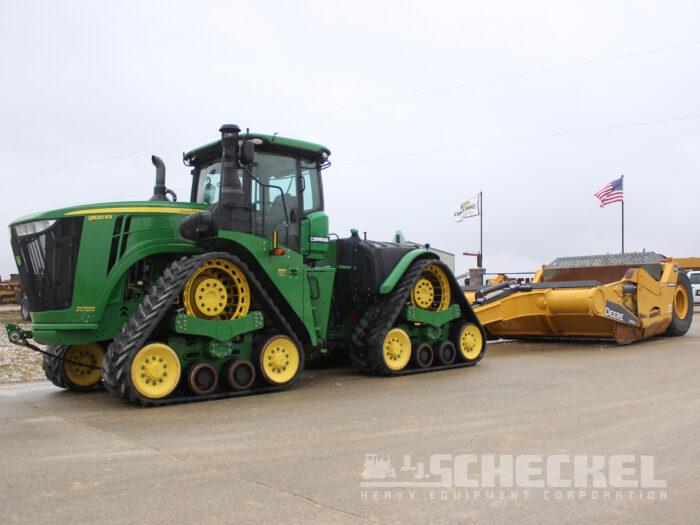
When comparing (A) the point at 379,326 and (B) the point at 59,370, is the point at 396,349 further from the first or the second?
(B) the point at 59,370

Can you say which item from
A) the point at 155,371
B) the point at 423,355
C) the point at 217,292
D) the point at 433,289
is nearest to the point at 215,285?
the point at 217,292

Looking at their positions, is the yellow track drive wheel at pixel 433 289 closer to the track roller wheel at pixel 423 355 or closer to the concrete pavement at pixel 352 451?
the track roller wheel at pixel 423 355

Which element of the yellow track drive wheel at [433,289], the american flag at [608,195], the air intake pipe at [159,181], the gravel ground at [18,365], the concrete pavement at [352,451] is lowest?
the gravel ground at [18,365]

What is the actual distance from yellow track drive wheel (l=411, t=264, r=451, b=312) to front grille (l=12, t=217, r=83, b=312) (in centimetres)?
446

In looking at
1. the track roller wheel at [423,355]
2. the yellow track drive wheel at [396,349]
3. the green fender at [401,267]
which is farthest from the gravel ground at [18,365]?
the track roller wheel at [423,355]

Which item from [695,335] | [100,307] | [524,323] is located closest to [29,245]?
[100,307]

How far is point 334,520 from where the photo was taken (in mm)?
3092

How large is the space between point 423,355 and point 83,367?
427cm

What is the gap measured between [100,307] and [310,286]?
7.98ft

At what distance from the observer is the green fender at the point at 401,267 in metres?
8.19

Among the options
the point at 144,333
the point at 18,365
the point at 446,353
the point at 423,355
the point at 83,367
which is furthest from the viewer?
the point at 18,365

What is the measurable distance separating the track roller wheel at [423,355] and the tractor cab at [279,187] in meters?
1.89

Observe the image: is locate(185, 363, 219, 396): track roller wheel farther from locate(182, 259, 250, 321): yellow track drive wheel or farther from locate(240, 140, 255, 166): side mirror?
locate(240, 140, 255, 166): side mirror

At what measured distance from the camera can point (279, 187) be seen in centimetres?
771
